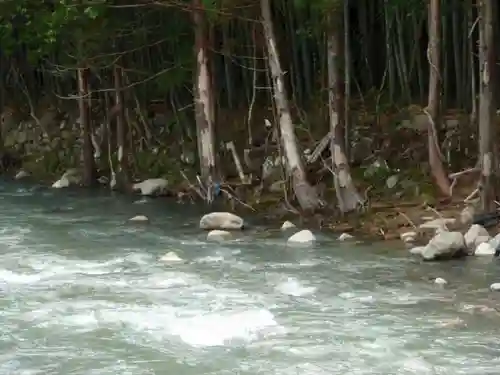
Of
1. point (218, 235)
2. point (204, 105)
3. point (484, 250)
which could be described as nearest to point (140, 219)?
point (218, 235)

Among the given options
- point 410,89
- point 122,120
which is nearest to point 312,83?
point 410,89

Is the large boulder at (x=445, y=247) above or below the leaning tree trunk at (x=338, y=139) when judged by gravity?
below

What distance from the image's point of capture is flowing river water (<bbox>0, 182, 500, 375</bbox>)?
6770 mm

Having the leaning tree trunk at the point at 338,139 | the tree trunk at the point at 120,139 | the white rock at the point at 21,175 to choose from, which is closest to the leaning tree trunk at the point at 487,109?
the leaning tree trunk at the point at 338,139

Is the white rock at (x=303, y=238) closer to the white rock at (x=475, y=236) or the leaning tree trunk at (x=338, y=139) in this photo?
the leaning tree trunk at (x=338, y=139)

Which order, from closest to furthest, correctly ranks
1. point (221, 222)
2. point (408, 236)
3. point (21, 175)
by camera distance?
point (408, 236), point (221, 222), point (21, 175)

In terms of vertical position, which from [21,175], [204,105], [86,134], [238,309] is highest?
[204,105]

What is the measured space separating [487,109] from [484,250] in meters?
2.33

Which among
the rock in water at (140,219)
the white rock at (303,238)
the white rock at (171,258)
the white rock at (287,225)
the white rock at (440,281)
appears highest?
the white rock at (171,258)

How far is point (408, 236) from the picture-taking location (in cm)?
1150

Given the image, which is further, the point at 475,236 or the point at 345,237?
the point at 345,237

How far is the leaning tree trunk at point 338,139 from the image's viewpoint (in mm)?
13156

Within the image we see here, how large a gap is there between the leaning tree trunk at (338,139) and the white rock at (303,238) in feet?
4.91

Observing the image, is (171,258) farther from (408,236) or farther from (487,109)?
(487,109)
